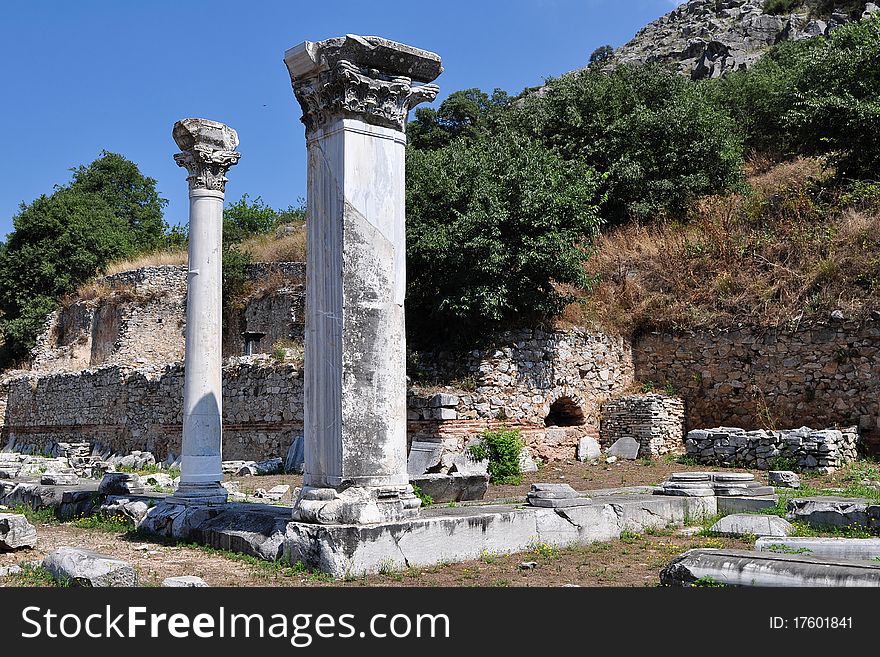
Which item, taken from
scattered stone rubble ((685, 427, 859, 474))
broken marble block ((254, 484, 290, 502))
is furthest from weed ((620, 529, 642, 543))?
scattered stone rubble ((685, 427, 859, 474))

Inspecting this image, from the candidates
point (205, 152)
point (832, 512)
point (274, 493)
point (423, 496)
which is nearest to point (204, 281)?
point (205, 152)

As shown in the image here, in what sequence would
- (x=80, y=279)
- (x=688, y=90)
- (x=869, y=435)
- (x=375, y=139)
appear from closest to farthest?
(x=375, y=139) → (x=869, y=435) → (x=688, y=90) → (x=80, y=279)

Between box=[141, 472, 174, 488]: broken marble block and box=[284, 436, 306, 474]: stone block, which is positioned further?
box=[284, 436, 306, 474]: stone block

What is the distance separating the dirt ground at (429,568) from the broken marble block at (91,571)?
0.33 meters

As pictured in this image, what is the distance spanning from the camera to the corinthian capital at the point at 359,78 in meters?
7.48

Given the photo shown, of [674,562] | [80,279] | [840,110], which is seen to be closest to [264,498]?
[674,562]

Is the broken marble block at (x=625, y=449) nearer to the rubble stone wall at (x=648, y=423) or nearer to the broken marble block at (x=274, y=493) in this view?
the rubble stone wall at (x=648, y=423)

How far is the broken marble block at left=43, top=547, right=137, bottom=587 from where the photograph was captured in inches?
237

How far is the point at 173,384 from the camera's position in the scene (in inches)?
898

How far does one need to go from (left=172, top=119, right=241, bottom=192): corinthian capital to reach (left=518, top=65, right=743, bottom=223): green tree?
519 inches

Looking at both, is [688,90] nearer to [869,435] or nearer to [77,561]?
[869,435]

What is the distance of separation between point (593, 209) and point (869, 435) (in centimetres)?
749

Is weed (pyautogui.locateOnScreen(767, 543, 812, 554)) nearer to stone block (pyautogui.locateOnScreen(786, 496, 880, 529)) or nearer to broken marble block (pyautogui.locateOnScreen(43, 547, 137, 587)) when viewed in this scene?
stone block (pyautogui.locateOnScreen(786, 496, 880, 529))

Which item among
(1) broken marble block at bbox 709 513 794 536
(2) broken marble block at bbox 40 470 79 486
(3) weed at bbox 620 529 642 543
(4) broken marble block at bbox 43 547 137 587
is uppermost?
(2) broken marble block at bbox 40 470 79 486
